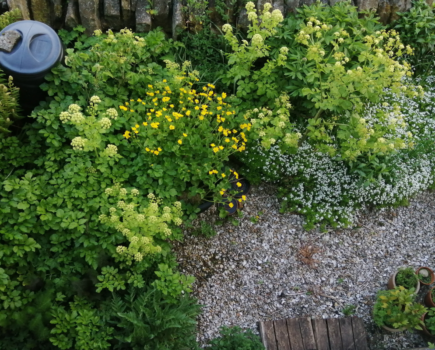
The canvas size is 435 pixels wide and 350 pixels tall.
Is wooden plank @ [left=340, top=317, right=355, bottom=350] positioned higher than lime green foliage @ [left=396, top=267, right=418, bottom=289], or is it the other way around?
lime green foliage @ [left=396, top=267, right=418, bottom=289]

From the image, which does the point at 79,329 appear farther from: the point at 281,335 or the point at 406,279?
the point at 406,279

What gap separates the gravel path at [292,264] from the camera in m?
4.06

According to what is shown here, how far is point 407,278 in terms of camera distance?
414 centimetres

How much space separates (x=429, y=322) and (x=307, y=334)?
3.84 ft

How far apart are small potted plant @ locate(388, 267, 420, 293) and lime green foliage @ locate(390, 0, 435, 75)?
2581 millimetres

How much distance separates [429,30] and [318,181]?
7.98 ft

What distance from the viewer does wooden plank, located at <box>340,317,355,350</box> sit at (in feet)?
13.0

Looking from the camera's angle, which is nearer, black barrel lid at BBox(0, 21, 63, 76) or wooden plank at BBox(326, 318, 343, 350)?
black barrel lid at BBox(0, 21, 63, 76)

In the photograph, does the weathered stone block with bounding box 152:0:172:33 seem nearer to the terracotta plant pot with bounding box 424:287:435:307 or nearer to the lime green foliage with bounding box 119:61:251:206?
the lime green foliage with bounding box 119:61:251:206

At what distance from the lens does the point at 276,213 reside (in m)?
4.57

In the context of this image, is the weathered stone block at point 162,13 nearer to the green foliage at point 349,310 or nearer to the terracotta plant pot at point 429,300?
the green foliage at point 349,310

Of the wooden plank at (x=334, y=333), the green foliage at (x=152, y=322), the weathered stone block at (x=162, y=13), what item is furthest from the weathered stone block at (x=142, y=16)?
the wooden plank at (x=334, y=333)

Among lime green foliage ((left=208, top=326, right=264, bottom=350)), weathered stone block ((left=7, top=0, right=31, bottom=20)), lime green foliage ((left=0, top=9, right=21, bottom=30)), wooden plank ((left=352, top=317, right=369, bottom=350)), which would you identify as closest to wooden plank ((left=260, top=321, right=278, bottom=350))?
lime green foliage ((left=208, top=326, right=264, bottom=350))

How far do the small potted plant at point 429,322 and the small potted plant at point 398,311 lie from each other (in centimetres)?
8
